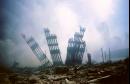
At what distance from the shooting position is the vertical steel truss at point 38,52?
213 cm

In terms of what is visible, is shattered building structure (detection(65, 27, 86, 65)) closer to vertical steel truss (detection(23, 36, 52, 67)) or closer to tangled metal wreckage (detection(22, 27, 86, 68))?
tangled metal wreckage (detection(22, 27, 86, 68))

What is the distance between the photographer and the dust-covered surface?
2.09 metres

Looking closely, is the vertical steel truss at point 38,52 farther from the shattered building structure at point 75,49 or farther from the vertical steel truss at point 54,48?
the shattered building structure at point 75,49

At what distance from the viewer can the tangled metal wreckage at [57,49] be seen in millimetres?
2146

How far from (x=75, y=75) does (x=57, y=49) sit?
255mm

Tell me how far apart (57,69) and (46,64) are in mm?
97

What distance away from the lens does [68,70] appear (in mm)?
2170

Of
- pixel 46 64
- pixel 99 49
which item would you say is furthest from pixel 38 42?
pixel 99 49

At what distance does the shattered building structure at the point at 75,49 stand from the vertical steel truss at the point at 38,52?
16 cm

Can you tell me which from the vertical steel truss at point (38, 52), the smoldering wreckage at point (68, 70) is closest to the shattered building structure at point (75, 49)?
the smoldering wreckage at point (68, 70)

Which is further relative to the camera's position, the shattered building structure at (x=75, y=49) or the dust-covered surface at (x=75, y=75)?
the shattered building structure at (x=75, y=49)

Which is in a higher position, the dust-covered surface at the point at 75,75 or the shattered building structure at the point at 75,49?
the shattered building structure at the point at 75,49

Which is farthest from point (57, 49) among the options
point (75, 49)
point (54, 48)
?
point (75, 49)

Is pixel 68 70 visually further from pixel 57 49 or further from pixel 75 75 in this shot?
pixel 57 49
